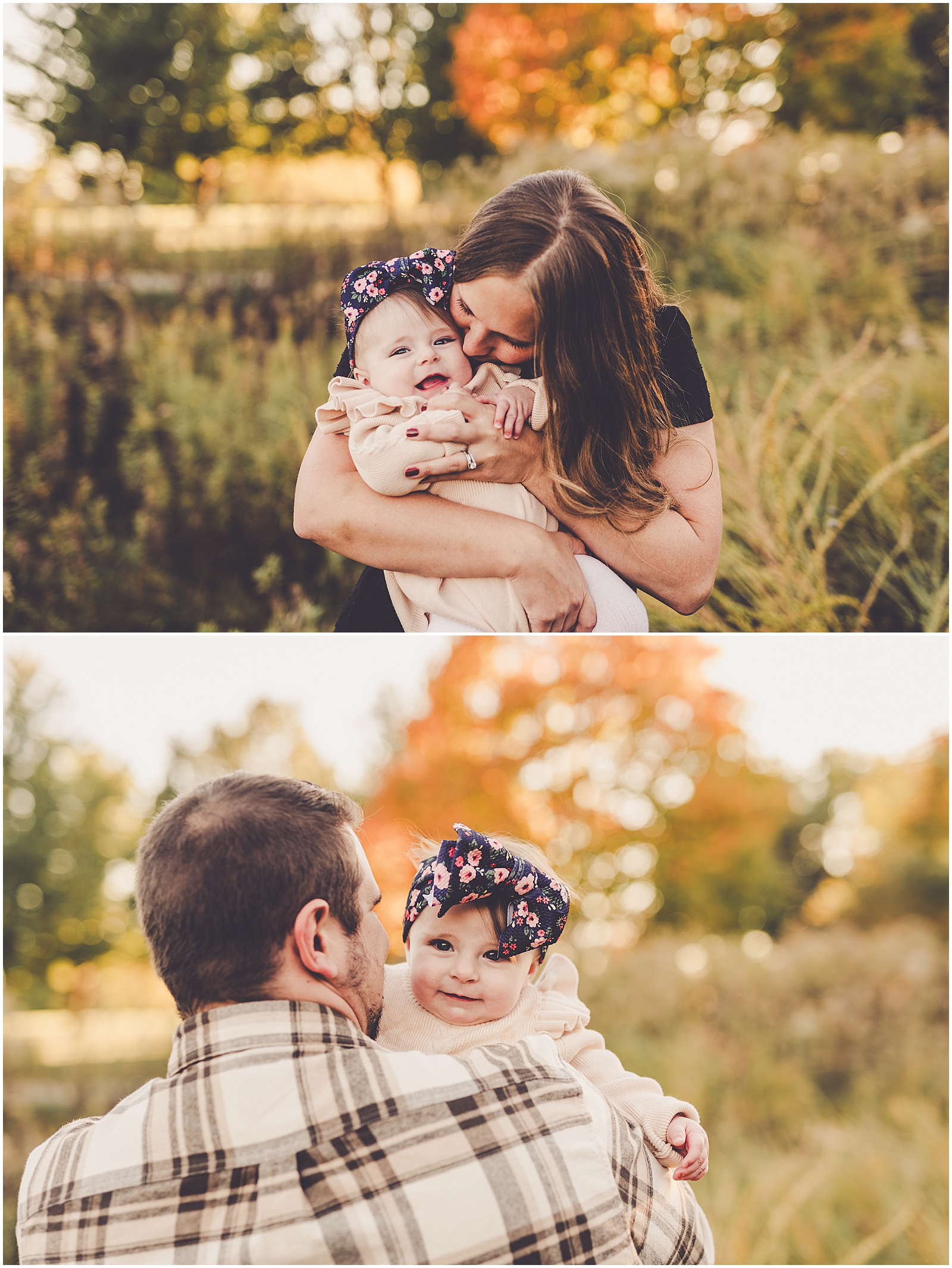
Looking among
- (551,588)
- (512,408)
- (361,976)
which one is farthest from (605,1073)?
(512,408)

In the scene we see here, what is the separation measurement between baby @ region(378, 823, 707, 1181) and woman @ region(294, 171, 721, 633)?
0.58 metres

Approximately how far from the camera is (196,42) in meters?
7.60

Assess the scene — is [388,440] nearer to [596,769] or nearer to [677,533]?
[677,533]

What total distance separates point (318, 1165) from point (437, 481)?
1381mm

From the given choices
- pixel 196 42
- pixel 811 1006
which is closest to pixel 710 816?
pixel 811 1006

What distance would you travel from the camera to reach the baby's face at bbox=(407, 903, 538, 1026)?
5.93 feet

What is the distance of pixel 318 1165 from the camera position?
1.34 meters

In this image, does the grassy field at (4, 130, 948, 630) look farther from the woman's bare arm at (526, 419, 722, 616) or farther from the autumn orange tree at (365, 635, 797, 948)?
the autumn orange tree at (365, 635, 797, 948)

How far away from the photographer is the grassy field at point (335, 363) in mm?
3902

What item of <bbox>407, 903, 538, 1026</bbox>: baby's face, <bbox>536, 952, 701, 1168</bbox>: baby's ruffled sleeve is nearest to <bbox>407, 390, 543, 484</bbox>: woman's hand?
<bbox>407, 903, 538, 1026</bbox>: baby's face

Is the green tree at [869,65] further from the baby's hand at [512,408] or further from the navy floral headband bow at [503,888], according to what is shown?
the navy floral headband bow at [503,888]

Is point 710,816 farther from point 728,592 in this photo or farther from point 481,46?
point 481,46

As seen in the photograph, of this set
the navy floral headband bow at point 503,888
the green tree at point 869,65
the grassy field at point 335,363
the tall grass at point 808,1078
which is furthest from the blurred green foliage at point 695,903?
the green tree at point 869,65

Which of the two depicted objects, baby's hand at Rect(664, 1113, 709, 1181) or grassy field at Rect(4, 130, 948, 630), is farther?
grassy field at Rect(4, 130, 948, 630)
